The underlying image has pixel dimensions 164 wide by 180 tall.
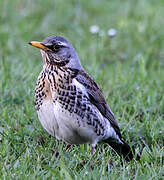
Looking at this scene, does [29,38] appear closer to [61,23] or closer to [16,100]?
[61,23]

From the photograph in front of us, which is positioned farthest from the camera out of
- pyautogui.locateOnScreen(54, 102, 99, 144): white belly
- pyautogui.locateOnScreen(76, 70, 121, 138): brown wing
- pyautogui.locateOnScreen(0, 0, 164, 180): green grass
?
pyautogui.locateOnScreen(76, 70, 121, 138): brown wing

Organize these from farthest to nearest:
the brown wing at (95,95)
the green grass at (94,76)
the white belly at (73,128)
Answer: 1. the brown wing at (95,95)
2. the white belly at (73,128)
3. the green grass at (94,76)

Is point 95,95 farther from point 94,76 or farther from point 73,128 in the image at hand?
point 94,76

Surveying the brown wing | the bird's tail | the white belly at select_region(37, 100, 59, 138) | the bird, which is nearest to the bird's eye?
the bird

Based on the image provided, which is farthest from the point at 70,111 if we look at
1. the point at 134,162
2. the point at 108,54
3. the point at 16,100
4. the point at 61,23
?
the point at 61,23

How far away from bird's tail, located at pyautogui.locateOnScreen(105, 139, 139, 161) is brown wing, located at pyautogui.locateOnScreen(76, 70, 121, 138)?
136mm

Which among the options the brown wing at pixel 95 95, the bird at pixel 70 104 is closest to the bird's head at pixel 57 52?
the bird at pixel 70 104

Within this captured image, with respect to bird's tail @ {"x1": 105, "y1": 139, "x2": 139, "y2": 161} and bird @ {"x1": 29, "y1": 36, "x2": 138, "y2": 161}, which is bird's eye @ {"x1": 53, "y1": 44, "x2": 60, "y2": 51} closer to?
bird @ {"x1": 29, "y1": 36, "x2": 138, "y2": 161}

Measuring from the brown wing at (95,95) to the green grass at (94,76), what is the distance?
37cm

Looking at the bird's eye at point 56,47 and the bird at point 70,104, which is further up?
the bird's eye at point 56,47

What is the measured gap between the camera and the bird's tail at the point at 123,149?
18.7 ft

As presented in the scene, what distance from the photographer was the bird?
538 centimetres

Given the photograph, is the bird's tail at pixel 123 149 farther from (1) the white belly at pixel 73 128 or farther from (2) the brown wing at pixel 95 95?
(1) the white belly at pixel 73 128

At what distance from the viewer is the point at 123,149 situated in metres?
5.83
